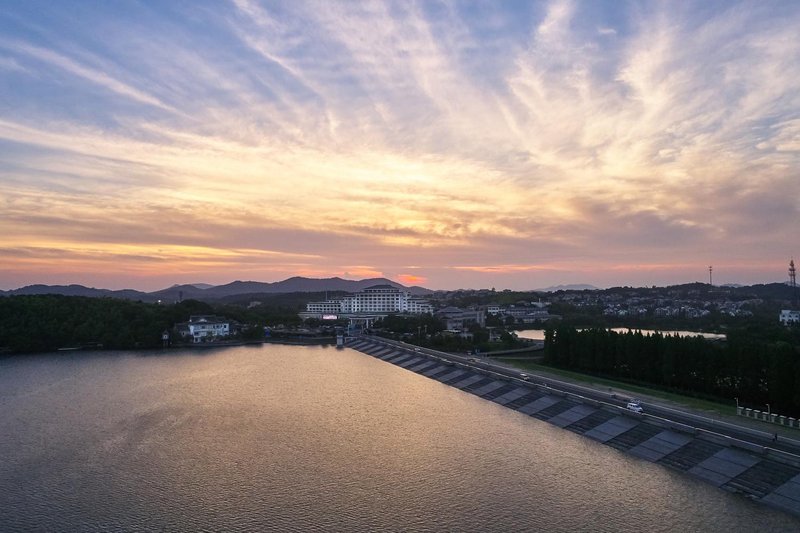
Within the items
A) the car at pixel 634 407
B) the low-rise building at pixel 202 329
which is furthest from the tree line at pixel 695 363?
the low-rise building at pixel 202 329

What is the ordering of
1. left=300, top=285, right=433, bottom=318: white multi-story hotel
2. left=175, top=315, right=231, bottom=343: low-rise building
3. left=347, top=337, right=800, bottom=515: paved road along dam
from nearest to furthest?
left=347, top=337, right=800, bottom=515: paved road along dam
left=175, top=315, right=231, bottom=343: low-rise building
left=300, top=285, right=433, bottom=318: white multi-story hotel

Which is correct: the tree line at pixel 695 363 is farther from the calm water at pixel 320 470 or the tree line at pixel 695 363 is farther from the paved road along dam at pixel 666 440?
the calm water at pixel 320 470

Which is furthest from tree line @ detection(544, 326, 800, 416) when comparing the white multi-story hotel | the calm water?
the white multi-story hotel

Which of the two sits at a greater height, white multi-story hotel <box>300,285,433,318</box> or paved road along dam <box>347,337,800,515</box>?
white multi-story hotel <box>300,285,433,318</box>

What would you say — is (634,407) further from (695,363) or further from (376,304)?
(376,304)

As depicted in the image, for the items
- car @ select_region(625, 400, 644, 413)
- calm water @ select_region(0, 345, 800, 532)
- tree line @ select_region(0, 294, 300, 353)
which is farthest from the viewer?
tree line @ select_region(0, 294, 300, 353)

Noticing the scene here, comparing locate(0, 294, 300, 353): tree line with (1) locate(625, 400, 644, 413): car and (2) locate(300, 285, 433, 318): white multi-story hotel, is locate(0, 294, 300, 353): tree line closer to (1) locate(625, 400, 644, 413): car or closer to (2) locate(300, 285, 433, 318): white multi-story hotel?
(2) locate(300, 285, 433, 318): white multi-story hotel
